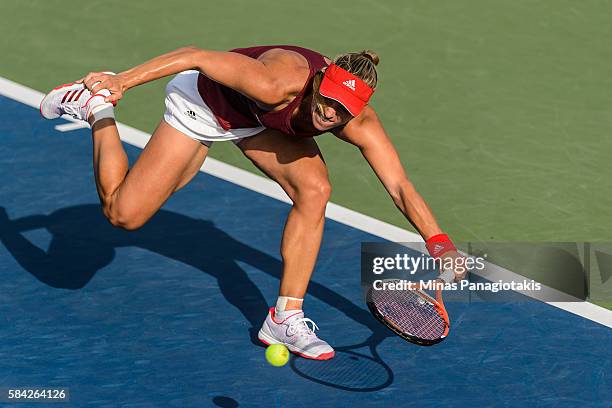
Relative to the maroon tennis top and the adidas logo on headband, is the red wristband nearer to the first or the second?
the maroon tennis top

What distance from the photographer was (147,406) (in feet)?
29.2

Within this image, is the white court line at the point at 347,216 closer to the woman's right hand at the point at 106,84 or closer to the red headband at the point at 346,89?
the red headband at the point at 346,89

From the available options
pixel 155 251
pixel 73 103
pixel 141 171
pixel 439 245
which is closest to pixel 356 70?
pixel 439 245

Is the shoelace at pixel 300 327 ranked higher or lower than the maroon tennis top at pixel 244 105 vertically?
lower

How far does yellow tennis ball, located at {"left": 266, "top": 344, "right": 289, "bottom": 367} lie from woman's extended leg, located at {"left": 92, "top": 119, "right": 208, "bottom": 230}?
138 cm

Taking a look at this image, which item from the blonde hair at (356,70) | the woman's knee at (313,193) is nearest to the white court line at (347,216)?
the woman's knee at (313,193)

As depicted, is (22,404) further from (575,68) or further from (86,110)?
(575,68)

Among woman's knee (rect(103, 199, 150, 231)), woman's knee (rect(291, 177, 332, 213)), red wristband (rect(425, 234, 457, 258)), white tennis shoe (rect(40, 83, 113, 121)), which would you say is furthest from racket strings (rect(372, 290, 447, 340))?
white tennis shoe (rect(40, 83, 113, 121))

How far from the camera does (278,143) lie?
9570 millimetres

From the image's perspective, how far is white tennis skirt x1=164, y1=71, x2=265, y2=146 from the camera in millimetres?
9555

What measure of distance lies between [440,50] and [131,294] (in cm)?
628

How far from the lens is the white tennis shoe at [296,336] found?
377 inches

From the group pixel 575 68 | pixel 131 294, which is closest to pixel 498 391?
pixel 131 294

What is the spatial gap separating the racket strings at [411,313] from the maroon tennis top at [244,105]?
120 cm
